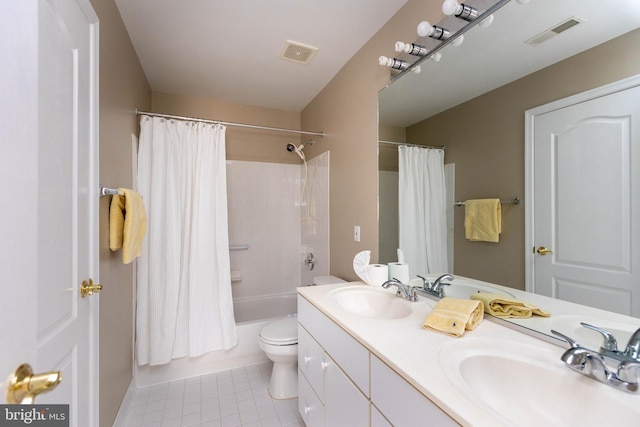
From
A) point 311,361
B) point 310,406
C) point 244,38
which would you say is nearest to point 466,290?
point 311,361

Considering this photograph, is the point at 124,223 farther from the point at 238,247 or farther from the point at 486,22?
the point at 486,22

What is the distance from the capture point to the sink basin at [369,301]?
141 cm

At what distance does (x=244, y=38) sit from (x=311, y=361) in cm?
206

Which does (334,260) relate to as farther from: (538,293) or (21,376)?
(21,376)

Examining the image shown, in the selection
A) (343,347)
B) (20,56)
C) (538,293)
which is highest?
(20,56)

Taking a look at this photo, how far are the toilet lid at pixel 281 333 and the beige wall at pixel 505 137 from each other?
1.19m

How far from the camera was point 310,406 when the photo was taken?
4.67ft

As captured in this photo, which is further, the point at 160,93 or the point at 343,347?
the point at 160,93

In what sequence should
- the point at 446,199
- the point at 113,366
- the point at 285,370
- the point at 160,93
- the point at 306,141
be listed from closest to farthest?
the point at 446,199 < the point at 113,366 < the point at 285,370 < the point at 160,93 < the point at 306,141

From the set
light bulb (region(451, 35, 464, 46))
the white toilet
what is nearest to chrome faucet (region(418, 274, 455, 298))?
the white toilet

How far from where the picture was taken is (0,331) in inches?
17.2

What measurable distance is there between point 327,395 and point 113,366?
48.8 inches

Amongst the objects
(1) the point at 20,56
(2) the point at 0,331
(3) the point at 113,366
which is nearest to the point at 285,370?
(3) the point at 113,366

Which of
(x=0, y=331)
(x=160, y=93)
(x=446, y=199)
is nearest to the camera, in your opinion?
(x=0, y=331)
